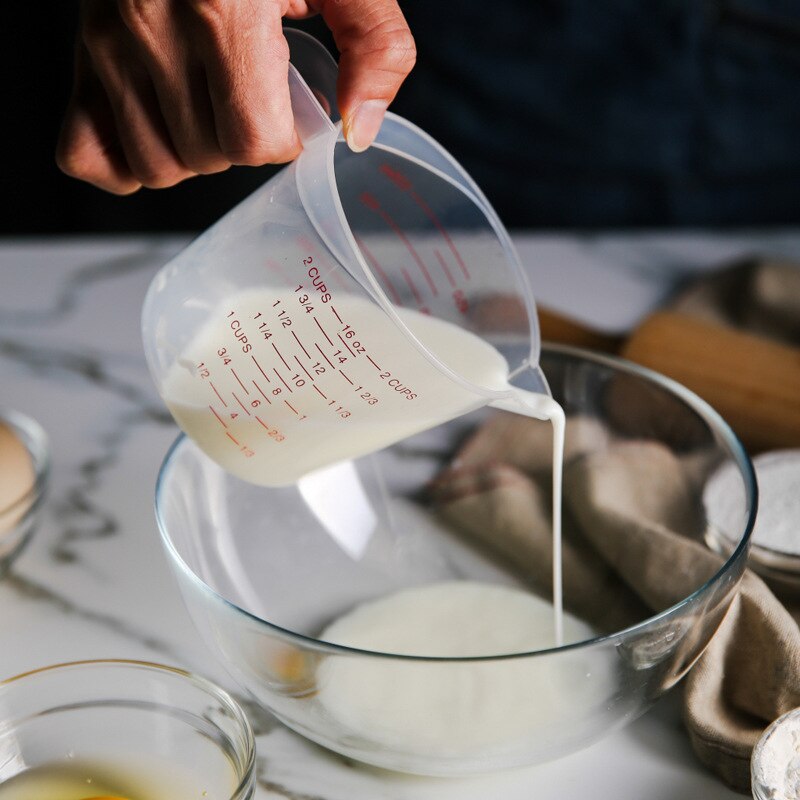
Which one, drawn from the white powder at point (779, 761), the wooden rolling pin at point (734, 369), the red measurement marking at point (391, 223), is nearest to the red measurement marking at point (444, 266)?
the red measurement marking at point (391, 223)

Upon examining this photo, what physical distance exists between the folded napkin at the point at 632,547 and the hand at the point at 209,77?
428 mm

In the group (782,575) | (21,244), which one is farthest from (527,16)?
(782,575)

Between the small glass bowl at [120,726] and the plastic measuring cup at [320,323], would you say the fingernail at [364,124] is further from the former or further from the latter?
the small glass bowl at [120,726]

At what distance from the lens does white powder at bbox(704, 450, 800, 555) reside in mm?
973

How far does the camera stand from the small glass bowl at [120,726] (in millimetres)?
789

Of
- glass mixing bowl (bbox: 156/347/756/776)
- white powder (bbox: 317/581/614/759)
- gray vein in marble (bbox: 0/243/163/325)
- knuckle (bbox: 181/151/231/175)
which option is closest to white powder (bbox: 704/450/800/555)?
glass mixing bowl (bbox: 156/347/756/776)

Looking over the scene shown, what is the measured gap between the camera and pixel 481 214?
895mm

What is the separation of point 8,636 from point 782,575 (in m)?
0.67

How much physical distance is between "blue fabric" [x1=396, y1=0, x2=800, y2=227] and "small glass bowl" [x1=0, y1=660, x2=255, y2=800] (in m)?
1.31

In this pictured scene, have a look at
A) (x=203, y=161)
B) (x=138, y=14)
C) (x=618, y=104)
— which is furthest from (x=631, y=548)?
(x=618, y=104)

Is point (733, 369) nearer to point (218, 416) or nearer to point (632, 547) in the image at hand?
point (632, 547)

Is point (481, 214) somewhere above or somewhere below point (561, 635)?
above

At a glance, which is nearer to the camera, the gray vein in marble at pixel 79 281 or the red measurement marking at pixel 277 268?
the red measurement marking at pixel 277 268

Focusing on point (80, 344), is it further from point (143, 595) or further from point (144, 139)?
point (144, 139)
